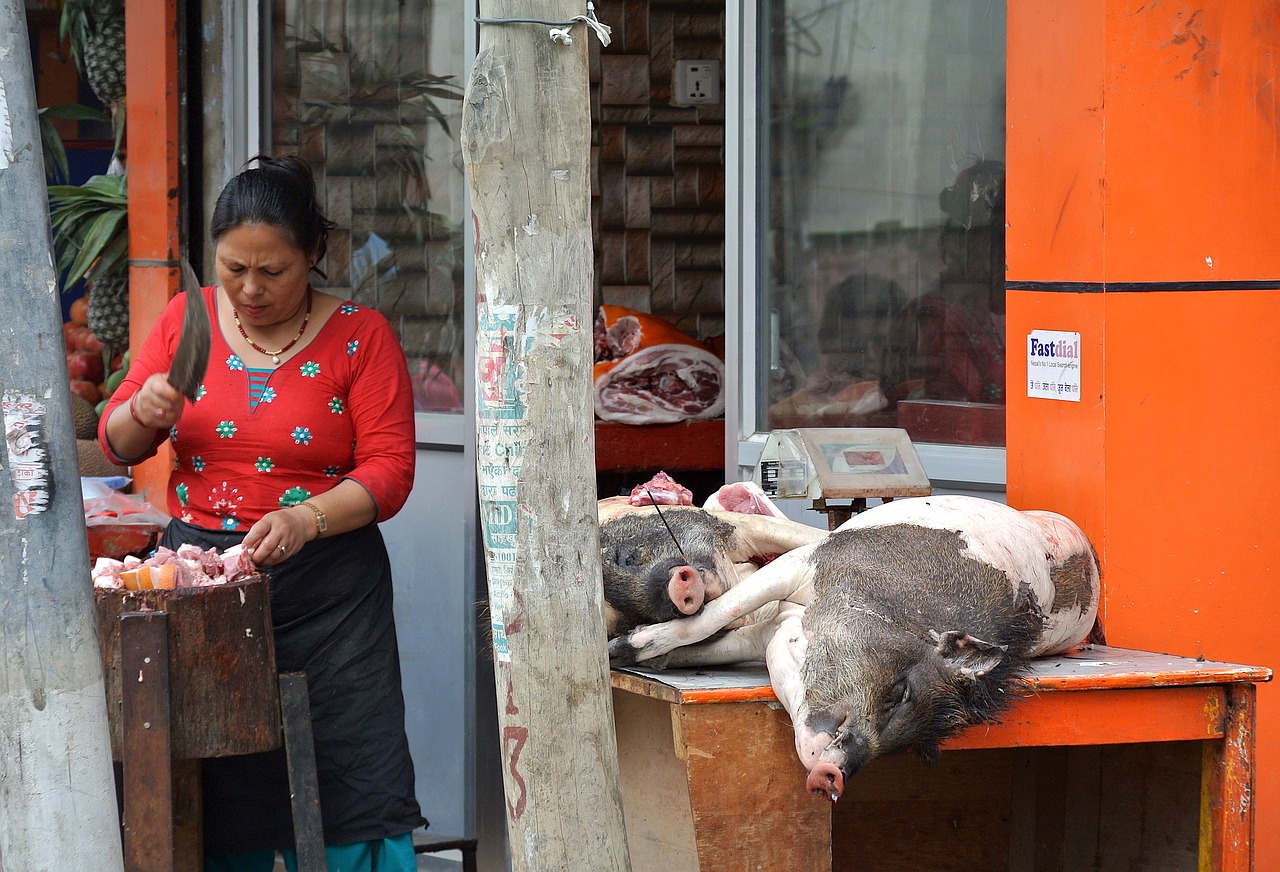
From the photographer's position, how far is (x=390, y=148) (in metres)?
5.44

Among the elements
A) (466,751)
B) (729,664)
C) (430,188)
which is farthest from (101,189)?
(729,664)

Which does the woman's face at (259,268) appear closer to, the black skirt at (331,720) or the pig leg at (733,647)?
the black skirt at (331,720)

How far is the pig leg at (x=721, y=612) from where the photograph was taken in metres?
2.73

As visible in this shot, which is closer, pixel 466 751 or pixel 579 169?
pixel 579 169

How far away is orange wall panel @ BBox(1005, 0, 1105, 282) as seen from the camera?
3.23 metres

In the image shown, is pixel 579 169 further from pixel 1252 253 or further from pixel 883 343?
pixel 883 343

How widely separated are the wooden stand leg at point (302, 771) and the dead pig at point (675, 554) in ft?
2.21

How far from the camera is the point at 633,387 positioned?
5629 mm

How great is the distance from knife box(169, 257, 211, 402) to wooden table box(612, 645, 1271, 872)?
112 cm

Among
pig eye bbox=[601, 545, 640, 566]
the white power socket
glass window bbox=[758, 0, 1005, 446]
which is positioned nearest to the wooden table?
pig eye bbox=[601, 545, 640, 566]

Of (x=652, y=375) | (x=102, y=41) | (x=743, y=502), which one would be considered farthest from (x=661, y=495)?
(x=102, y=41)

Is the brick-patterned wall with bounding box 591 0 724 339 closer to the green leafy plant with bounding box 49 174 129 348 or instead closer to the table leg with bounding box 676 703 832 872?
the green leafy plant with bounding box 49 174 129 348

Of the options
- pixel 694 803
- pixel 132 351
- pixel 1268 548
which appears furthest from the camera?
pixel 132 351

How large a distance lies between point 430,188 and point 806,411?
5.38 ft
